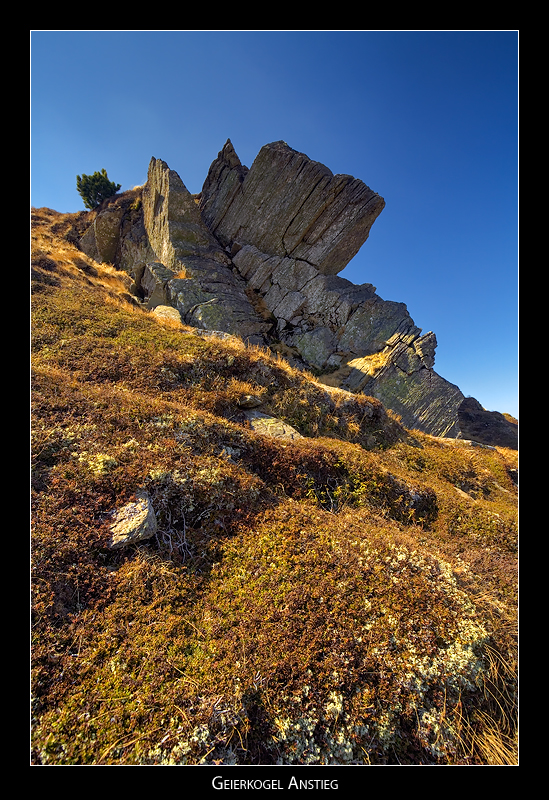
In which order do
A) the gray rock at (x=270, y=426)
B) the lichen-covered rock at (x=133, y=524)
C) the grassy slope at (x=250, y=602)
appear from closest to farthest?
the grassy slope at (x=250, y=602)
the lichen-covered rock at (x=133, y=524)
the gray rock at (x=270, y=426)

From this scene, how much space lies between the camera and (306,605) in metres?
4.68

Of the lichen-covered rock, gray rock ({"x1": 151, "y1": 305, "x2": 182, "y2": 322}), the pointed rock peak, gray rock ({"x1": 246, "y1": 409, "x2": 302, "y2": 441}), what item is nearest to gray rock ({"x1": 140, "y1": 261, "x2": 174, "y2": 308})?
gray rock ({"x1": 151, "y1": 305, "x2": 182, "y2": 322})

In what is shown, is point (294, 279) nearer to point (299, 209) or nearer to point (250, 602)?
point (299, 209)

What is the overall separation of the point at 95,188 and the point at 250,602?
5157cm

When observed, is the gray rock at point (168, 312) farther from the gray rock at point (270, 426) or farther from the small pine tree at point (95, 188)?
the small pine tree at point (95, 188)

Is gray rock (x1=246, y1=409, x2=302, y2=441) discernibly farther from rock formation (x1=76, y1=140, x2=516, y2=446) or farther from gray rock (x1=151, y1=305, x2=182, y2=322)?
rock formation (x1=76, y1=140, x2=516, y2=446)

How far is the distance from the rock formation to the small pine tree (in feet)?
40.9

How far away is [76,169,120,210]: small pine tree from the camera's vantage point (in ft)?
129

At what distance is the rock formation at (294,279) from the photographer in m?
22.8

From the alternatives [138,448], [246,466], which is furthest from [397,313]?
[138,448]

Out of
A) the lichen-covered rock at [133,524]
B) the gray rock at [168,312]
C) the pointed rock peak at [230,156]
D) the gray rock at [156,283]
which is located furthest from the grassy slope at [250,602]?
the pointed rock peak at [230,156]

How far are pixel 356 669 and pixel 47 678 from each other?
3.76 metres

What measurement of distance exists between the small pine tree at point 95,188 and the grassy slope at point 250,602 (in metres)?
42.7

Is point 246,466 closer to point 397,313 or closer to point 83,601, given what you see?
point 83,601
